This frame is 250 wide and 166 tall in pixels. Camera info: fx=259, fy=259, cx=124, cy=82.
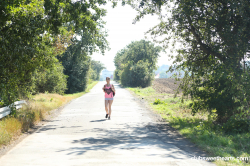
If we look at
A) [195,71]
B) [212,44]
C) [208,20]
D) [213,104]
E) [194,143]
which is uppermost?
[208,20]

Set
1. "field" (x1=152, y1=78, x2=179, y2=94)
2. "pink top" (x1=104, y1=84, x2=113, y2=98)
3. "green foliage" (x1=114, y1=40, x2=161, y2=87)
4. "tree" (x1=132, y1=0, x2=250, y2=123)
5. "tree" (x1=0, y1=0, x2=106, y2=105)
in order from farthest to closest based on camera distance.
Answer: "green foliage" (x1=114, y1=40, x2=161, y2=87)
"field" (x1=152, y1=78, x2=179, y2=94)
"pink top" (x1=104, y1=84, x2=113, y2=98)
"tree" (x1=132, y1=0, x2=250, y2=123)
"tree" (x1=0, y1=0, x2=106, y2=105)

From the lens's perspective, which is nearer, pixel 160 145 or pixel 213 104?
pixel 160 145

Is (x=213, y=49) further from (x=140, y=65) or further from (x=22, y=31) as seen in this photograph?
(x=140, y=65)

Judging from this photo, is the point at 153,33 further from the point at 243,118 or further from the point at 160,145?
the point at 160,145

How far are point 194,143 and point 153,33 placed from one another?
23.8 feet

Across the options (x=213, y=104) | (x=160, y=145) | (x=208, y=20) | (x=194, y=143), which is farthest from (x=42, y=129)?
(x=208, y=20)

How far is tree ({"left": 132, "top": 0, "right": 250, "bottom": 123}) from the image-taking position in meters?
9.98

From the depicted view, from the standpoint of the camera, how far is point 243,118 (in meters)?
9.77

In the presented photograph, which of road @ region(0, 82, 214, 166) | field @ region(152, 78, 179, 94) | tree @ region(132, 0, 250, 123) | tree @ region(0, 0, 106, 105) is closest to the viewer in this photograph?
road @ region(0, 82, 214, 166)

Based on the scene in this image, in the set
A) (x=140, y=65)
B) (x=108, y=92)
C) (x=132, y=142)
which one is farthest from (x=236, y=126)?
(x=140, y=65)

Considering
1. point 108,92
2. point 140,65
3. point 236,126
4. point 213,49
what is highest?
point 140,65

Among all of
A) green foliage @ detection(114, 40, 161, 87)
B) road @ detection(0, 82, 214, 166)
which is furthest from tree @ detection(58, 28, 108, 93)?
road @ detection(0, 82, 214, 166)

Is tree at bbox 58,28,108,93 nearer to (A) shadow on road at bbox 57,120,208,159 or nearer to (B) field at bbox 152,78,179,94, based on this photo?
(B) field at bbox 152,78,179,94

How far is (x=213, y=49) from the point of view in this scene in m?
11.4
